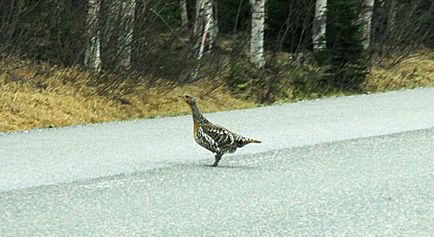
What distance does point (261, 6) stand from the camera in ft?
75.5

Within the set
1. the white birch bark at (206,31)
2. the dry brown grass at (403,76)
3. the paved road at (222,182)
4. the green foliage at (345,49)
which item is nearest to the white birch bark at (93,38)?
the white birch bark at (206,31)

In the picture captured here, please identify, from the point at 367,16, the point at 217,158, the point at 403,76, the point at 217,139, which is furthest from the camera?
the point at 367,16

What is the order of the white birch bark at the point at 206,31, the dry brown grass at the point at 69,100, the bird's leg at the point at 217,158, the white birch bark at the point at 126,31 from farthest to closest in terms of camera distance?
the white birch bark at the point at 206,31, the white birch bark at the point at 126,31, the dry brown grass at the point at 69,100, the bird's leg at the point at 217,158

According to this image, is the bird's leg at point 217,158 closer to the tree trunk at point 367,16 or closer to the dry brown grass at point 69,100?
the dry brown grass at point 69,100

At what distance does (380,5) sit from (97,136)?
730 inches

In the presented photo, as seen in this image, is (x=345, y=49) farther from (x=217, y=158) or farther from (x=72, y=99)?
(x=217, y=158)

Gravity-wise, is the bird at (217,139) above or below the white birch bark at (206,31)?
above

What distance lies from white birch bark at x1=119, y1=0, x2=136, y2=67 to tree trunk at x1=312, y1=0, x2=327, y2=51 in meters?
5.98

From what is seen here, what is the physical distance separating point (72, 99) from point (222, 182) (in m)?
8.18

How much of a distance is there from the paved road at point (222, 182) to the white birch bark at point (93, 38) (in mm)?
4271

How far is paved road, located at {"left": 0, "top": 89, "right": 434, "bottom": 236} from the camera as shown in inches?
308

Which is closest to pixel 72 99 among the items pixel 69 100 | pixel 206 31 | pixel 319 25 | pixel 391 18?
pixel 69 100

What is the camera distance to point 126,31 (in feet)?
65.2

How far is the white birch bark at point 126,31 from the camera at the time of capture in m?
19.8
